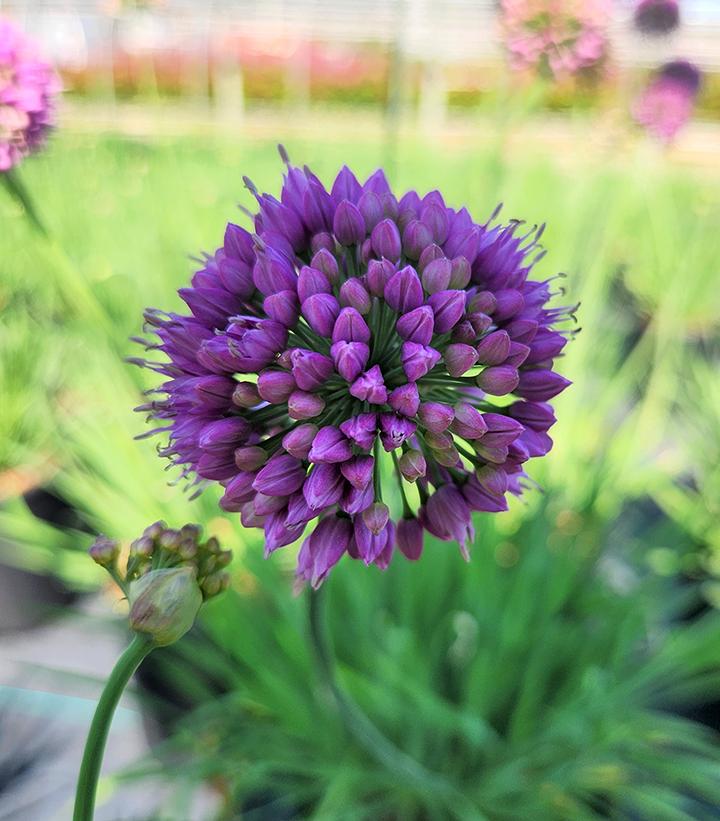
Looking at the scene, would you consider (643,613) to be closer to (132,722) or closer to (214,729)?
(214,729)

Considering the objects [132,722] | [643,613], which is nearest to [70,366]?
[132,722]

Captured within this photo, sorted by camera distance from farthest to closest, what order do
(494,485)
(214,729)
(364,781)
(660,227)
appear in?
(660,227), (214,729), (364,781), (494,485)

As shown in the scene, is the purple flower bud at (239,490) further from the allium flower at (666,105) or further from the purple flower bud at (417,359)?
the allium flower at (666,105)

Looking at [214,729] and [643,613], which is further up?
[643,613]

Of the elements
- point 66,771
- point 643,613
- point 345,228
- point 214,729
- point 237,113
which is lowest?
point 66,771

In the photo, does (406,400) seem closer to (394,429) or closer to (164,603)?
(394,429)

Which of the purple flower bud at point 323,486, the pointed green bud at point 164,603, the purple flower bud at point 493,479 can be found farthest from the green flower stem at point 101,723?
the purple flower bud at point 493,479
